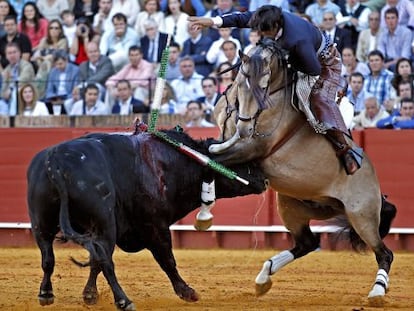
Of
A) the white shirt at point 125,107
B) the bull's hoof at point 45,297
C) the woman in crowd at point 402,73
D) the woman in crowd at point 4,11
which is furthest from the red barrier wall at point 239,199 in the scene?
the bull's hoof at point 45,297

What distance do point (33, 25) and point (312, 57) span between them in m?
8.43

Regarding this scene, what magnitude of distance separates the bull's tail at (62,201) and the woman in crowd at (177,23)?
7756 mm

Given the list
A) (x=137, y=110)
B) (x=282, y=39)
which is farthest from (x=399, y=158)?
(x=282, y=39)

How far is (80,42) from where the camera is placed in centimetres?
1545

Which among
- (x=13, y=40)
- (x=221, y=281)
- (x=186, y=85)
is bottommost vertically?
(x=221, y=281)

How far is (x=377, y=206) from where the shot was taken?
8.87m

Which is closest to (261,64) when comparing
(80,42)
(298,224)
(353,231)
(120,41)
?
(298,224)

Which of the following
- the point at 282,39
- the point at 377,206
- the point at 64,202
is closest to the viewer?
the point at 64,202

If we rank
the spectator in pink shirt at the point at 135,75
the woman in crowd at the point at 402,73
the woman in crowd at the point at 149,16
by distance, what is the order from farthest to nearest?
the woman in crowd at the point at 149,16
the spectator in pink shirt at the point at 135,75
the woman in crowd at the point at 402,73

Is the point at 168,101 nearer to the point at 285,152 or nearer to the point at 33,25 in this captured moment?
the point at 33,25

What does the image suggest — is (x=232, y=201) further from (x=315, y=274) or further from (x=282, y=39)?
(x=282, y=39)

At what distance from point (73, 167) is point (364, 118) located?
21.2 feet

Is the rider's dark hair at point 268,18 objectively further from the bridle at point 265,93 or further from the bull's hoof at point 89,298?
the bull's hoof at point 89,298

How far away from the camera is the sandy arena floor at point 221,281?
8180 millimetres
